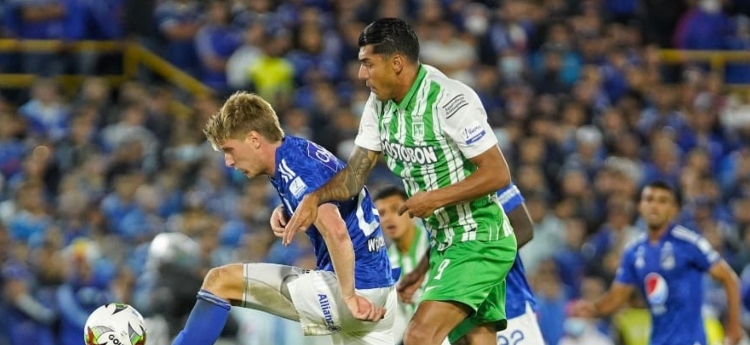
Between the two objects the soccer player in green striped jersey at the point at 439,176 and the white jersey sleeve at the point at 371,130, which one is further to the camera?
the white jersey sleeve at the point at 371,130

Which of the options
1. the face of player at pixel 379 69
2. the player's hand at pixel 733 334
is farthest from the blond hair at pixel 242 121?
the player's hand at pixel 733 334

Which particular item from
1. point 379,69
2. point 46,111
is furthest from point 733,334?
point 46,111

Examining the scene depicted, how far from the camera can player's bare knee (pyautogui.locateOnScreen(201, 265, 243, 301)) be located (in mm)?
7215

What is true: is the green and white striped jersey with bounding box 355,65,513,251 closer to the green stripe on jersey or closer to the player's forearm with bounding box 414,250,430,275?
the green stripe on jersey

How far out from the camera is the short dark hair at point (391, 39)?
7.02 meters

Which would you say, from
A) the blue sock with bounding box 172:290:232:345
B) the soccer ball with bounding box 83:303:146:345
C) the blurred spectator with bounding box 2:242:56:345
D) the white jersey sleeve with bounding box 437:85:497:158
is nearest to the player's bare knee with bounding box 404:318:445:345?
the white jersey sleeve with bounding box 437:85:497:158

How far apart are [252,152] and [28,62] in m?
9.77

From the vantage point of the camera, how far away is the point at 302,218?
681 centimetres

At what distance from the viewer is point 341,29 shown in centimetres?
1672

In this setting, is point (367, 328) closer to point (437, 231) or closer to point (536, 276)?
point (437, 231)

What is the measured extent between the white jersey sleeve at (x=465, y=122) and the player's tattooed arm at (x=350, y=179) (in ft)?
1.73

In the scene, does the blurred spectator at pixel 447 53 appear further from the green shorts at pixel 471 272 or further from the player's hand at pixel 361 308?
Answer: the player's hand at pixel 361 308

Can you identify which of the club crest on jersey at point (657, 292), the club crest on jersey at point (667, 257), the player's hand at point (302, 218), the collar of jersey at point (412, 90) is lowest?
the club crest on jersey at point (657, 292)

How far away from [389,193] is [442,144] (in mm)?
2166
